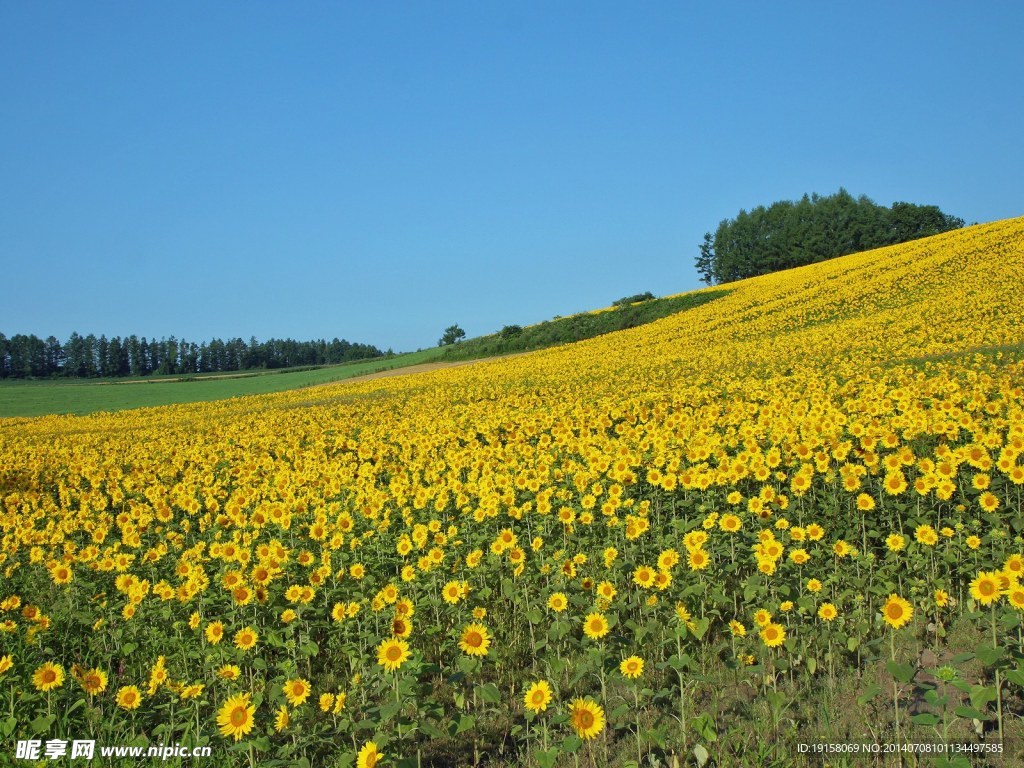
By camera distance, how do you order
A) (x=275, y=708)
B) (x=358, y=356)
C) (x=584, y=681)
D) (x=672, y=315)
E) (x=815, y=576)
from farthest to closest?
1. (x=358, y=356)
2. (x=672, y=315)
3. (x=815, y=576)
4. (x=584, y=681)
5. (x=275, y=708)

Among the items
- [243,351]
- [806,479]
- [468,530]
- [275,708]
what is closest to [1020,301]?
[806,479]

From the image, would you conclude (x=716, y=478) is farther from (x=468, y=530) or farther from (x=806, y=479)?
Result: (x=468, y=530)

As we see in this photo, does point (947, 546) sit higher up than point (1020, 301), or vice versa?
point (1020, 301)

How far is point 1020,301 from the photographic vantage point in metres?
20.8

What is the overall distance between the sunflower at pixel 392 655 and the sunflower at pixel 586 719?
98cm

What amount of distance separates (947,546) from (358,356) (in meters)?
131

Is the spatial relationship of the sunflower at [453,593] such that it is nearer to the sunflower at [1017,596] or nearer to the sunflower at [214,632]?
the sunflower at [214,632]

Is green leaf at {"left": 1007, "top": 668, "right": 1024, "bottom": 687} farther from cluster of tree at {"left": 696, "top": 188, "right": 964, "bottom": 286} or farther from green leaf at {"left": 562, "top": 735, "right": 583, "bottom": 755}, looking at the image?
cluster of tree at {"left": 696, "top": 188, "right": 964, "bottom": 286}

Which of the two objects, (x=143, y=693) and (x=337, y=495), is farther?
(x=337, y=495)

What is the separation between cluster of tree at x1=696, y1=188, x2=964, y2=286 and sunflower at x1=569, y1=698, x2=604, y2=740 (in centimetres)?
8006

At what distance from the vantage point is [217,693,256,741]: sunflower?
3.61m

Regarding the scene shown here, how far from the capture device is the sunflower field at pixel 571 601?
379 centimetres

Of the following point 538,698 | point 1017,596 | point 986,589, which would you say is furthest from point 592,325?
point 538,698

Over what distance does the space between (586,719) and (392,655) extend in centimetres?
113
